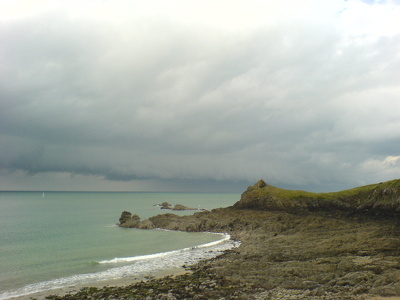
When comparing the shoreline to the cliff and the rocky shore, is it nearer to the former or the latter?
the rocky shore

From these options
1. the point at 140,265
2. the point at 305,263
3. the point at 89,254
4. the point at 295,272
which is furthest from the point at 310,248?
the point at 89,254

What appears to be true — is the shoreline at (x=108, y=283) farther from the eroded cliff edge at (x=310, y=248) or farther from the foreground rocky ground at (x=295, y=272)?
the eroded cliff edge at (x=310, y=248)

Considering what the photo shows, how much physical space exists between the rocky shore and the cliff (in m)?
0.25

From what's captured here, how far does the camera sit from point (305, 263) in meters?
28.9

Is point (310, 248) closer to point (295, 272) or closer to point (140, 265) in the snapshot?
point (295, 272)

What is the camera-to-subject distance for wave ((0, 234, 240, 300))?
93.2 feet

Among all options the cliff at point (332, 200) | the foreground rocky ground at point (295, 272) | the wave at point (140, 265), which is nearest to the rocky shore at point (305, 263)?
the foreground rocky ground at point (295, 272)

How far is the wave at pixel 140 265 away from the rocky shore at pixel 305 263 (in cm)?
331

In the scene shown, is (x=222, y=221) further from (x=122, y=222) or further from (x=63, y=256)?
(x=63, y=256)

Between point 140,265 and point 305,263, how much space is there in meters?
19.3

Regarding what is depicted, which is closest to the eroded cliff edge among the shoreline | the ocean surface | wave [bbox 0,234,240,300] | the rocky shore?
the rocky shore

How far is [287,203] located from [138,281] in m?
49.4

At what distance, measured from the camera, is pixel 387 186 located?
56.0 metres

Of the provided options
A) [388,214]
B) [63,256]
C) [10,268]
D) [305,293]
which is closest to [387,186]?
[388,214]
